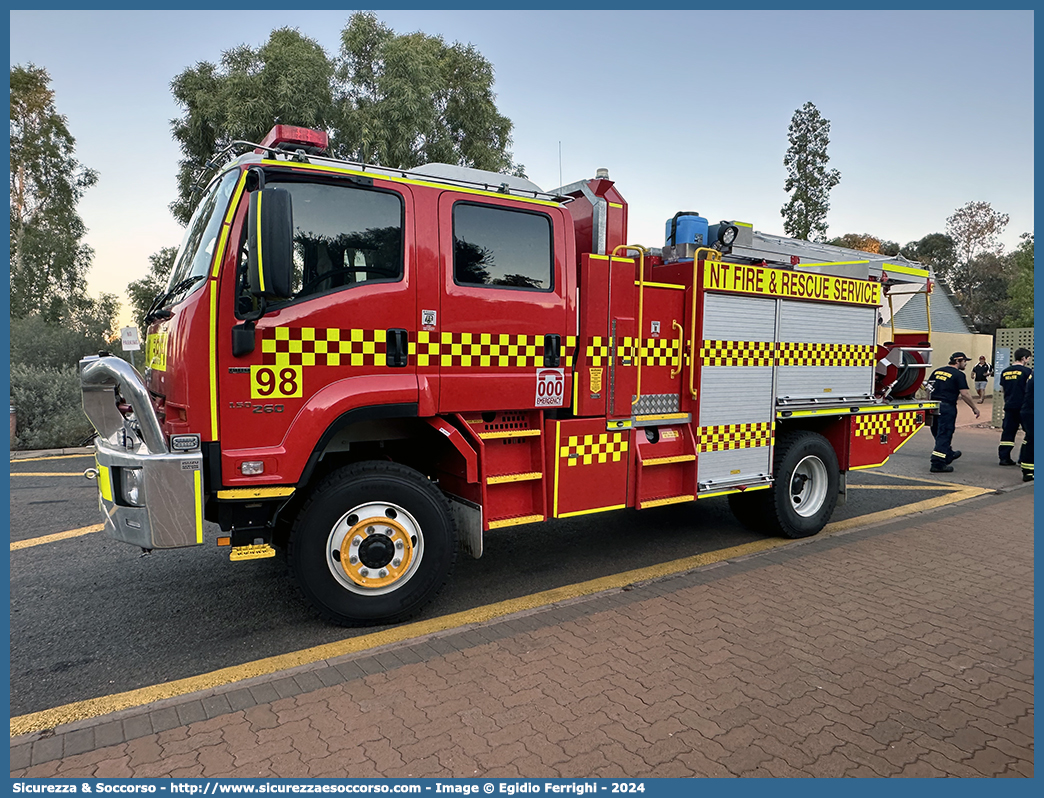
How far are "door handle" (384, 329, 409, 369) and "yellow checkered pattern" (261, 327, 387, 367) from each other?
0.03 metres

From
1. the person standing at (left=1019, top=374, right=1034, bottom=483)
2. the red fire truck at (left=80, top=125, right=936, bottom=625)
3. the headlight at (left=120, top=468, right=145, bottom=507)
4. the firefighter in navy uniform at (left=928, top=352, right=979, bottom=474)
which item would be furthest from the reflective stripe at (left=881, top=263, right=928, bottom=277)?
the headlight at (left=120, top=468, right=145, bottom=507)

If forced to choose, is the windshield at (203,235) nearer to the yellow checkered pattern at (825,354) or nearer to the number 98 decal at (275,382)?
the number 98 decal at (275,382)

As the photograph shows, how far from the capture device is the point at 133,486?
365 centimetres

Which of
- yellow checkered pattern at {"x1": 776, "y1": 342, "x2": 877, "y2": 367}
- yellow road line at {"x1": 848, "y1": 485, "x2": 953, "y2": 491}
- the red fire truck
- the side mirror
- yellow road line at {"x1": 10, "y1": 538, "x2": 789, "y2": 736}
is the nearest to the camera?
yellow road line at {"x1": 10, "y1": 538, "x2": 789, "y2": 736}

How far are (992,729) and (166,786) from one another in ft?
12.1

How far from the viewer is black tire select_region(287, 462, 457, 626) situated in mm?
3932

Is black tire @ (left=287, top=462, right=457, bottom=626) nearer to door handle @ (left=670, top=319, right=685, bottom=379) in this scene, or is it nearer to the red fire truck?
the red fire truck

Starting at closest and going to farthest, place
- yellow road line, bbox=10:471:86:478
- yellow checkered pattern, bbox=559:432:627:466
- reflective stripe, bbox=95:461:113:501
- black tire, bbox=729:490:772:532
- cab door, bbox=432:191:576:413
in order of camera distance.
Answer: reflective stripe, bbox=95:461:113:501 < cab door, bbox=432:191:576:413 < yellow checkered pattern, bbox=559:432:627:466 < black tire, bbox=729:490:772:532 < yellow road line, bbox=10:471:86:478

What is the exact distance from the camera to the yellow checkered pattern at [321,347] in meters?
3.74

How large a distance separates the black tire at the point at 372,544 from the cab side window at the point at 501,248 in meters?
1.37

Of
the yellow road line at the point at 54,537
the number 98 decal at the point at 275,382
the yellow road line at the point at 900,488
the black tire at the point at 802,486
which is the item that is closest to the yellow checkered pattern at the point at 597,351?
the number 98 decal at the point at 275,382

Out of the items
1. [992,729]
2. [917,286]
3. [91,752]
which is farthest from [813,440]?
[91,752]

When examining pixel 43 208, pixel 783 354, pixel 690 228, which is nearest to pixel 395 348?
pixel 690 228

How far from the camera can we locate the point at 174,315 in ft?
12.5
